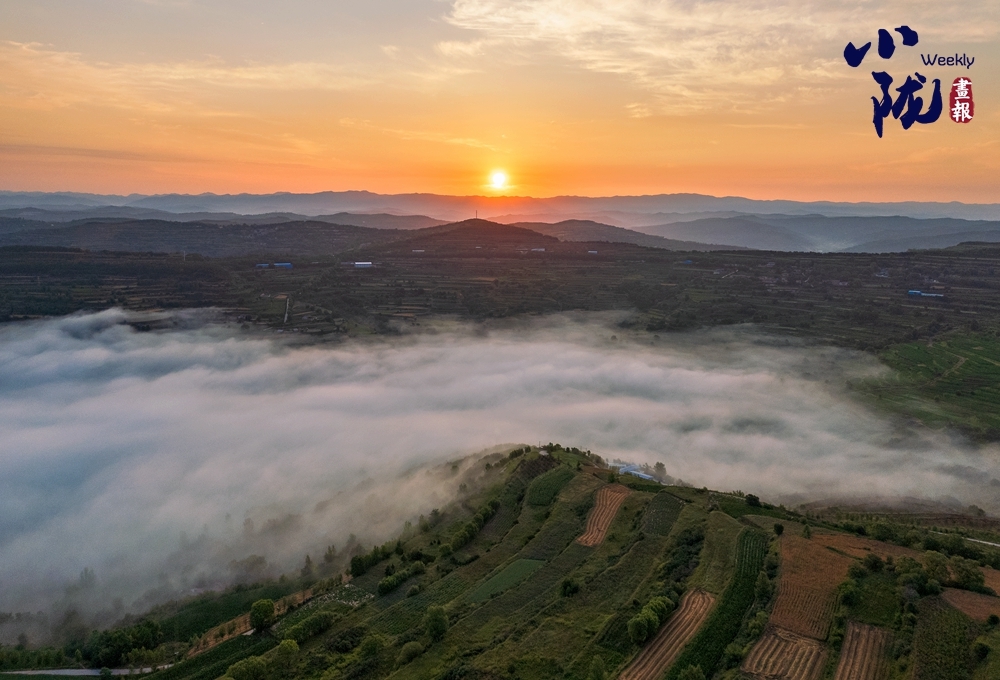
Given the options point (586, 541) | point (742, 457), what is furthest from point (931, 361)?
point (586, 541)

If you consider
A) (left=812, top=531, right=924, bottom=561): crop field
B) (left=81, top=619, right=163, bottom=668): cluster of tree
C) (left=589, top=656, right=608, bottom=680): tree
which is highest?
(left=812, top=531, right=924, bottom=561): crop field

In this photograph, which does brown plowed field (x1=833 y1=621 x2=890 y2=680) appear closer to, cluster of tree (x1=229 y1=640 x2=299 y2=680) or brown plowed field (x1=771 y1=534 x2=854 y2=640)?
brown plowed field (x1=771 y1=534 x2=854 y2=640)

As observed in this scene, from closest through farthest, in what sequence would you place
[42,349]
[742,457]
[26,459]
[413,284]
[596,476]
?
[596,476], [742,457], [26,459], [42,349], [413,284]

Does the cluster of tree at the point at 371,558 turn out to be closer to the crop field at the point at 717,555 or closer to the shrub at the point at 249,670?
the shrub at the point at 249,670

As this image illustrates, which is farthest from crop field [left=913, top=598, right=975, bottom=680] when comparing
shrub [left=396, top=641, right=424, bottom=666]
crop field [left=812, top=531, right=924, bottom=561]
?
shrub [left=396, top=641, right=424, bottom=666]

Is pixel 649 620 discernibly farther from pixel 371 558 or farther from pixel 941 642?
pixel 371 558

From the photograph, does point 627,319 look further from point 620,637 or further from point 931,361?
point 620,637

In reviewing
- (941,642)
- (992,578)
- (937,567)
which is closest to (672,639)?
(941,642)
